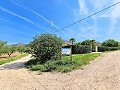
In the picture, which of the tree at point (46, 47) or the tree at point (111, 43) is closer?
the tree at point (46, 47)

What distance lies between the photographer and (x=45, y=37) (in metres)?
20.9

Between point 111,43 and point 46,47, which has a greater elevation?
point 111,43

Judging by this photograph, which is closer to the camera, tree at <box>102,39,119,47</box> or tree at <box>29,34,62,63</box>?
Result: tree at <box>29,34,62,63</box>

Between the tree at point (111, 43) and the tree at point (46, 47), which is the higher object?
the tree at point (111, 43)

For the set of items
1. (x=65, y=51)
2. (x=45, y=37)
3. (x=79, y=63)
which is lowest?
(x=79, y=63)

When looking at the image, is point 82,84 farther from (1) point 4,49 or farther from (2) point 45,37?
(1) point 4,49

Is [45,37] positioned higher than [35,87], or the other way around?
[45,37]

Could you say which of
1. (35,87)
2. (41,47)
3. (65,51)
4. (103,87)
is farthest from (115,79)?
(41,47)

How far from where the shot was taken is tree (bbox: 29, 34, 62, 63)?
20484mm

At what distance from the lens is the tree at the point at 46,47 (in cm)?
2048

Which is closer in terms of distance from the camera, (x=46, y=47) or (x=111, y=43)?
(x=46, y=47)

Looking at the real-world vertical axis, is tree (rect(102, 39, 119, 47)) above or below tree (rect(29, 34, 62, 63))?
above

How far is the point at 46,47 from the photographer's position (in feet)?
67.4

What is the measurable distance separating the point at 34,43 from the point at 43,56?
1728mm
